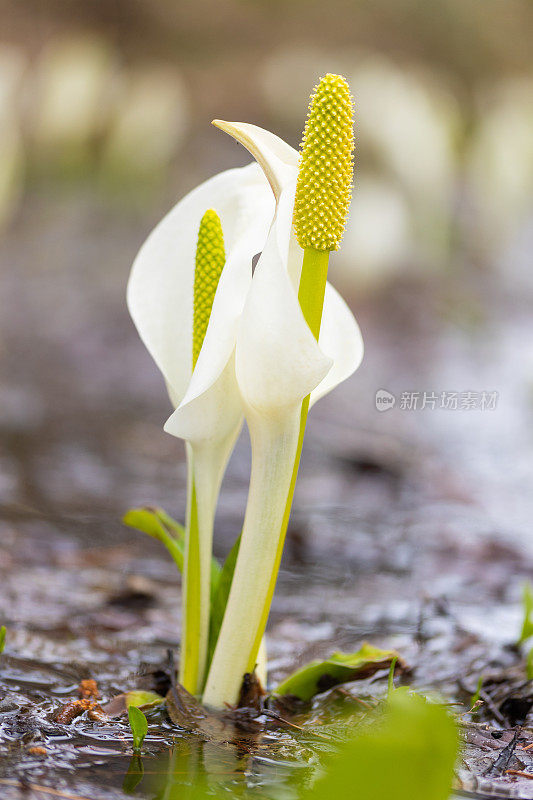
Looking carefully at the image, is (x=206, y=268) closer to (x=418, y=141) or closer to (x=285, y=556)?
(x=285, y=556)

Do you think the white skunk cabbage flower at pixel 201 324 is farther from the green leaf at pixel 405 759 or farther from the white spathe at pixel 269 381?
the green leaf at pixel 405 759

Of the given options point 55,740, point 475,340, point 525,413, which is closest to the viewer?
point 55,740

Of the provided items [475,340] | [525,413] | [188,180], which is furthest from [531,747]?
[188,180]

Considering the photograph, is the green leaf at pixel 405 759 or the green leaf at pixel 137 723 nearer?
the green leaf at pixel 405 759

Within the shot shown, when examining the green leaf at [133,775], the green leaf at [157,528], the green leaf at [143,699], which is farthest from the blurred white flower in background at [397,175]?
the green leaf at [133,775]

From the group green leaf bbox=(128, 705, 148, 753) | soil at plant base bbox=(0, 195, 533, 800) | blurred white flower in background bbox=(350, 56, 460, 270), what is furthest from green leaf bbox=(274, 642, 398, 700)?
blurred white flower in background bbox=(350, 56, 460, 270)

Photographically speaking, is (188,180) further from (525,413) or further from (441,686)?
(441,686)

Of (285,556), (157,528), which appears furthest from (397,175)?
(157,528)
